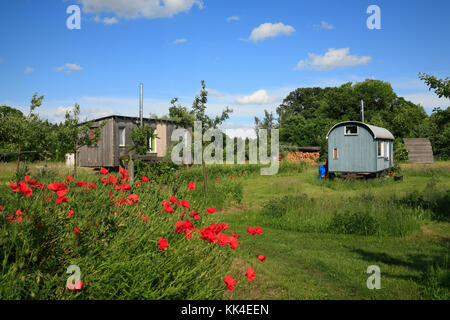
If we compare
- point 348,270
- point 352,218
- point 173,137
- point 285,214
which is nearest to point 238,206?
point 285,214

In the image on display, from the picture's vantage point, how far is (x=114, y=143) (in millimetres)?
22203

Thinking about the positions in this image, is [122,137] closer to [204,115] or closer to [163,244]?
[204,115]

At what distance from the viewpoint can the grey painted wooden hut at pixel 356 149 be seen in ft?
59.1

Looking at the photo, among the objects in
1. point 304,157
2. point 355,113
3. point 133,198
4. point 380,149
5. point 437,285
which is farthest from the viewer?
point 355,113

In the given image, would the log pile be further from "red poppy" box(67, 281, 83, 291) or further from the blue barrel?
"red poppy" box(67, 281, 83, 291)

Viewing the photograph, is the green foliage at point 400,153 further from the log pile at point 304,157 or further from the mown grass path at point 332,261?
the mown grass path at point 332,261

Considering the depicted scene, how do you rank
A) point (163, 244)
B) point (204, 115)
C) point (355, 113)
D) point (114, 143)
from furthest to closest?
point (355, 113) → point (114, 143) → point (204, 115) → point (163, 244)

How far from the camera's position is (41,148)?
46.1 feet

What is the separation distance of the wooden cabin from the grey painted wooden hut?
10455mm

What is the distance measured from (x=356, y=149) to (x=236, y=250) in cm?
1509

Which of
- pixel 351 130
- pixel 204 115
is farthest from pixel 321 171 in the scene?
pixel 204 115

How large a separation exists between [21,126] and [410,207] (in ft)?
42.4
